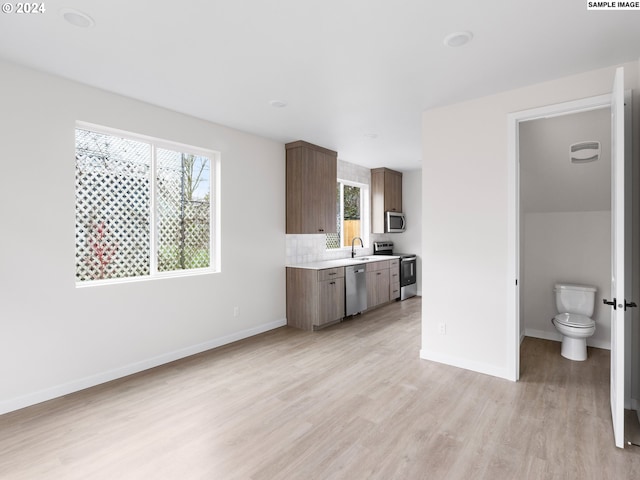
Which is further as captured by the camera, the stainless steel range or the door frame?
the stainless steel range

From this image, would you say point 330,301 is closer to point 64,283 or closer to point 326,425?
point 326,425

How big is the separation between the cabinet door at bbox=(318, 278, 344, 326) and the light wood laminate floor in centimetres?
110

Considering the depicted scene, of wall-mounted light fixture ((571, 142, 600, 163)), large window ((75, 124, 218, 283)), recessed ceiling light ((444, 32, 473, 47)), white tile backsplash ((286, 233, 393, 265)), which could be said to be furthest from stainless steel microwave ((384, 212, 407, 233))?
recessed ceiling light ((444, 32, 473, 47))

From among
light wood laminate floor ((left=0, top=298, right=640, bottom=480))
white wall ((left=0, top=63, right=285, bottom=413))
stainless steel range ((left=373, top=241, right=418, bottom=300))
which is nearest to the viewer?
light wood laminate floor ((left=0, top=298, right=640, bottom=480))

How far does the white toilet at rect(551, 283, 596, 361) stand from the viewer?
3.37 m

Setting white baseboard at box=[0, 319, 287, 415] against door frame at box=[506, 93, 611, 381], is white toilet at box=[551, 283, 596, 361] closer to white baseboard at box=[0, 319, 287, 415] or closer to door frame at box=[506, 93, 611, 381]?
door frame at box=[506, 93, 611, 381]

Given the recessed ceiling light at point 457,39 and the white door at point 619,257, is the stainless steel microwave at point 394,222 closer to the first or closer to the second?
the recessed ceiling light at point 457,39

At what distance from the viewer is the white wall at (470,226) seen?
9.96 ft

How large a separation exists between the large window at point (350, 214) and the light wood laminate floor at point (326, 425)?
10.1ft

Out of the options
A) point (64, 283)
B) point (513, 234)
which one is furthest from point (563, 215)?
point (64, 283)

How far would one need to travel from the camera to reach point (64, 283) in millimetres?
2803

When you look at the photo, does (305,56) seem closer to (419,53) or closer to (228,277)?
(419,53)

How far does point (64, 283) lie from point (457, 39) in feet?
11.5

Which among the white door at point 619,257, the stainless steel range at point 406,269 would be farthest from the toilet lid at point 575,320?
the stainless steel range at point 406,269
